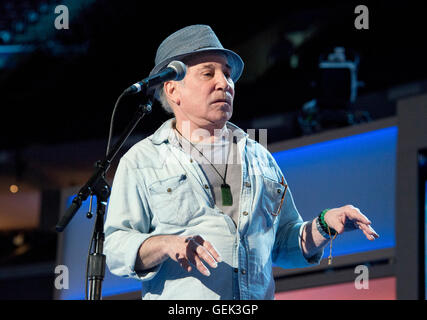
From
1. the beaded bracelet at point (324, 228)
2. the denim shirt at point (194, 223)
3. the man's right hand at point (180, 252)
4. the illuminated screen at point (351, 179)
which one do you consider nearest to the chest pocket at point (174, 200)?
the denim shirt at point (194, 223)

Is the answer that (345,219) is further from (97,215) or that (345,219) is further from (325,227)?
(97,215)

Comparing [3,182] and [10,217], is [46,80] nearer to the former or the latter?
[3,182]

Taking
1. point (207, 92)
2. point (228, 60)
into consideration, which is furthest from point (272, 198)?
point (228, 60)

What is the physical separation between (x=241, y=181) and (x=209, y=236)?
216mm

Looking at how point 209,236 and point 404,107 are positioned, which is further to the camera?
point 404,107

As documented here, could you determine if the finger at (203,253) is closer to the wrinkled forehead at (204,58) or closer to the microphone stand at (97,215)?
the microphone stand at (97,215)

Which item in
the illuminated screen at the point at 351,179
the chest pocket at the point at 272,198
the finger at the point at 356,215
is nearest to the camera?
the finger at the point at 356,215

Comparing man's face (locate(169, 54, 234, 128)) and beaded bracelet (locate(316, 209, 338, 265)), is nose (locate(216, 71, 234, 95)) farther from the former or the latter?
beaded bracelet (locate(316, 209, 338, 265))

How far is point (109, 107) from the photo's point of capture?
7090 millimetres

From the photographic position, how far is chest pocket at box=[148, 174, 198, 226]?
80.9 inches

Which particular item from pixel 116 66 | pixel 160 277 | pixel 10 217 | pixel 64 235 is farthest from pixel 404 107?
pixel 10 217

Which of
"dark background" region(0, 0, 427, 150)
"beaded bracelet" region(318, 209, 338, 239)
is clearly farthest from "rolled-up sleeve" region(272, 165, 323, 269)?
"dark background" region(0, 0, 427, 150)

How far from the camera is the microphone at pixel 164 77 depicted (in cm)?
204
